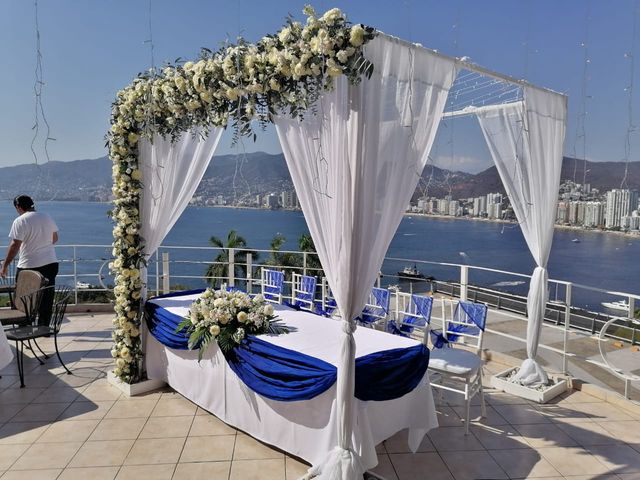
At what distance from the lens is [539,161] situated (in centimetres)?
396

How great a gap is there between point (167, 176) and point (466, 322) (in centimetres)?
287

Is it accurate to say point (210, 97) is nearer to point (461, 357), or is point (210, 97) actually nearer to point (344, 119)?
point (344, 119)

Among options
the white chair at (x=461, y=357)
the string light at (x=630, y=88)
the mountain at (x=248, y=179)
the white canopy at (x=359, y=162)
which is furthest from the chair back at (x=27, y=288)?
the string light at (x=630, y=88)

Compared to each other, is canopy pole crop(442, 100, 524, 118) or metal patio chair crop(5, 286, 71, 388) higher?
canopy pole crop(442, 100, 524, 118)

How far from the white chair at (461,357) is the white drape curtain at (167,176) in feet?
8.02

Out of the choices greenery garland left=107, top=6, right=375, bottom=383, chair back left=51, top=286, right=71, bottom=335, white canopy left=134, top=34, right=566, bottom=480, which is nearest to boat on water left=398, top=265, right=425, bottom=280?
white canopy left=134, top=34, right=566, bottom=480

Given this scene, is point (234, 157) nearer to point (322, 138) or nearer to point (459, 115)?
point (322, 138)

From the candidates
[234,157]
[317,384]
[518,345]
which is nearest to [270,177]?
[234,157]

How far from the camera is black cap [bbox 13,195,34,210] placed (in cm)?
488

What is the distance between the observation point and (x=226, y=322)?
3.40 metres

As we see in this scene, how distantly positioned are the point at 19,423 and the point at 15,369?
1375 mm

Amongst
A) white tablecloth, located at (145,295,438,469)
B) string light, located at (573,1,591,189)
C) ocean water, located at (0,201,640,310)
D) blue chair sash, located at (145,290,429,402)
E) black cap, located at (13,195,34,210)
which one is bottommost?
ocean water, located at (0,201,640,310)

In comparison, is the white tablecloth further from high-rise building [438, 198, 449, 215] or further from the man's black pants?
the man's black pants

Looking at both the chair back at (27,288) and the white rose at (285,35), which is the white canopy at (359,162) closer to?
the white rose at (285,35)
